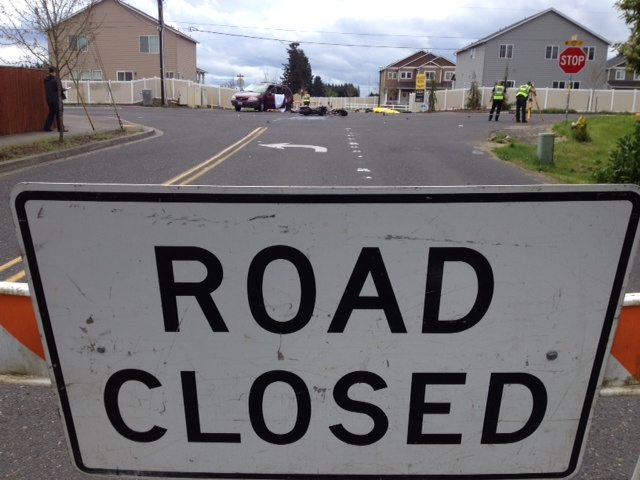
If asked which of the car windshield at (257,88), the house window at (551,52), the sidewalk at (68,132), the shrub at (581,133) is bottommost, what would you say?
the sidewalk at (68,132)

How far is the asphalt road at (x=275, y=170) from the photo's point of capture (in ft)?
9.29

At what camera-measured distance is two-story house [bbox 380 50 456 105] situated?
8894 cm

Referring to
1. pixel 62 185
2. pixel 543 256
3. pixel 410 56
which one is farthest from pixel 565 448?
pixel 410 56

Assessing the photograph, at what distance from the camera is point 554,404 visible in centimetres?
137

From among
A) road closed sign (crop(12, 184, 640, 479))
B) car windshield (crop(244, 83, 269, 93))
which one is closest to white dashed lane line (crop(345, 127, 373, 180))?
road closed sign (crop(12, 184, 640, 479))

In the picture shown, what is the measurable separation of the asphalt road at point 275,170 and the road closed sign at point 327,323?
1.58 meters

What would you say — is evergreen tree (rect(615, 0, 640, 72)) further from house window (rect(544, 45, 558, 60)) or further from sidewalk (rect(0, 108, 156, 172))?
house window (rect(544, 45, 558, 60))

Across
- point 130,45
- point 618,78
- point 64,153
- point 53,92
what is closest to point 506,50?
point 618,78

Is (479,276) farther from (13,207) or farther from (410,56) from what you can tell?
(410,56)

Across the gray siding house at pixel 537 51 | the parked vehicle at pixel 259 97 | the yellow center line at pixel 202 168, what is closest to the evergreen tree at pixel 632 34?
the yellow center line at pixel 202 168

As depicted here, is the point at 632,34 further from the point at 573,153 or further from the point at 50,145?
the point at 50,145

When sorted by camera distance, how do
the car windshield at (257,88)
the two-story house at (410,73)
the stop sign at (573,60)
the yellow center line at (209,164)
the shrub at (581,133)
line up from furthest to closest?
the two-story house at (410,73), the car windshield at (257,88), the stop sign at (573,60), the shrub at (581,133), the yellow center line at (209,164)

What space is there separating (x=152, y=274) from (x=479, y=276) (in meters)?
0.72

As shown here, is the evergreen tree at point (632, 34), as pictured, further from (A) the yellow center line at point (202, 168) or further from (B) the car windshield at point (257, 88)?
(B) the car windshield at point (257, 88)
